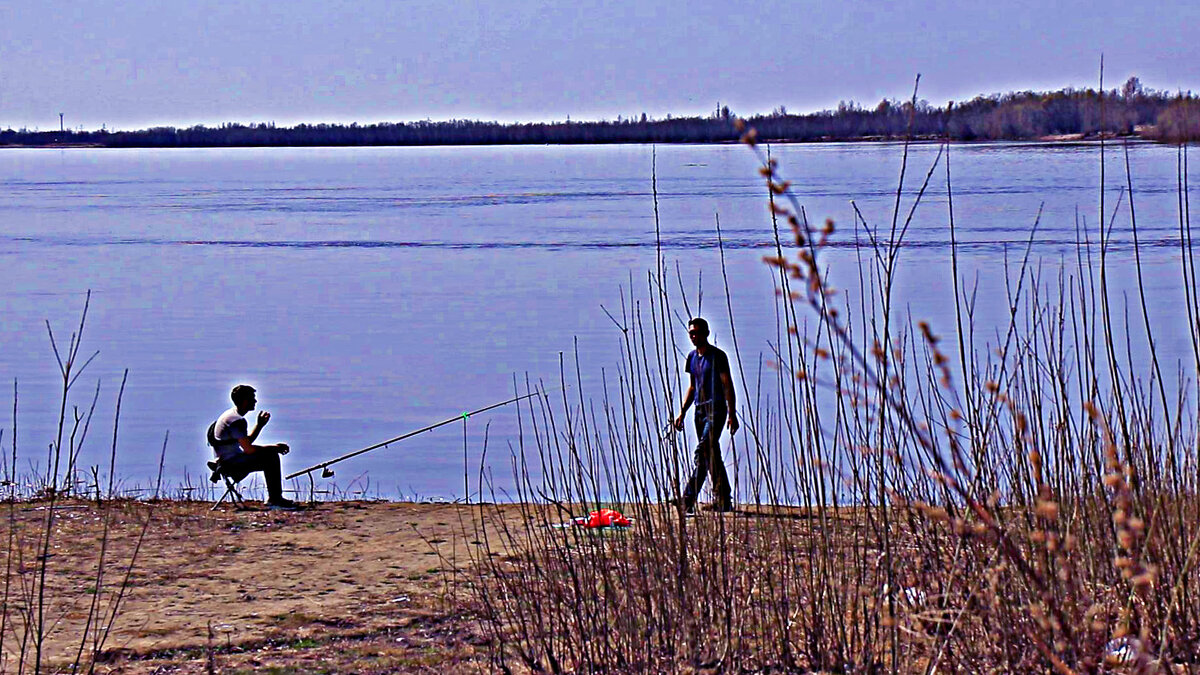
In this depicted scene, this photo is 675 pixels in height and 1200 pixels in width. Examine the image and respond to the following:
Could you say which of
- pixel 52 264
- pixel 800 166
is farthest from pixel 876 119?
pixel 52 264

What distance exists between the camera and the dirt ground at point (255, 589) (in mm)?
6199

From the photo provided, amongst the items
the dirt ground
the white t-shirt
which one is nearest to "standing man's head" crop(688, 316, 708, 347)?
the dirt ground

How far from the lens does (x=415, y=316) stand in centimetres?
2161

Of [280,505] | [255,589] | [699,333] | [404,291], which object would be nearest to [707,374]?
[699,333]

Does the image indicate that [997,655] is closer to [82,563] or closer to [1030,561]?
[1030,561]

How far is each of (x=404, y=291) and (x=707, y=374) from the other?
52.8ft

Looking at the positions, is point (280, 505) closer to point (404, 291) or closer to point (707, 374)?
point (707, 374)

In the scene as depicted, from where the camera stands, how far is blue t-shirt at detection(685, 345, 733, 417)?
8.83 m

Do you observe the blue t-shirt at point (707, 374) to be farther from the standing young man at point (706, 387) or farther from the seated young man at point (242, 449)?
the seated young man at point (242, 449)

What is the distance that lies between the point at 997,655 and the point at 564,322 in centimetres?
1643

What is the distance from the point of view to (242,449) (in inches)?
396

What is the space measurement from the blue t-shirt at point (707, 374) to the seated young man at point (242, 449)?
288cm

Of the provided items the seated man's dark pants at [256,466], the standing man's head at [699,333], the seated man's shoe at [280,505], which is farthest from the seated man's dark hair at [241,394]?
the standing man's head at [699,333]

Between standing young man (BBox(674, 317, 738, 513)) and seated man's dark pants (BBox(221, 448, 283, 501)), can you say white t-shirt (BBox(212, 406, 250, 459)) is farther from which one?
standing young man (BBox(674, 317, 738, 513))
